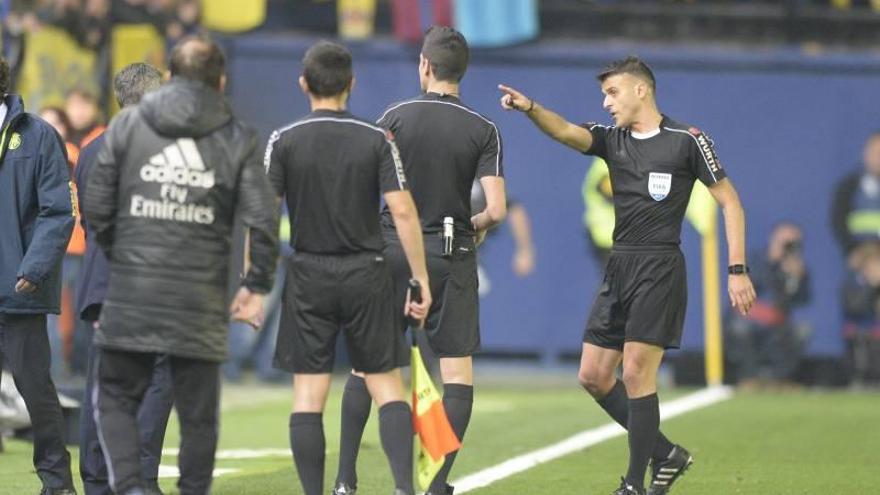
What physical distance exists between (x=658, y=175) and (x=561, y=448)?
3.55 m

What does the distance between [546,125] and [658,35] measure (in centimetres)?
1224

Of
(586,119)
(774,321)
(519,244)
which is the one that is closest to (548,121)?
(774,321)

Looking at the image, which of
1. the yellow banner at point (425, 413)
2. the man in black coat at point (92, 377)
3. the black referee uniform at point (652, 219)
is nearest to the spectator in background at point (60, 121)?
the man in black coat at point (92, 377)

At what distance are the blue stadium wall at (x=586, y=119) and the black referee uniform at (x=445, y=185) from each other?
11.7m

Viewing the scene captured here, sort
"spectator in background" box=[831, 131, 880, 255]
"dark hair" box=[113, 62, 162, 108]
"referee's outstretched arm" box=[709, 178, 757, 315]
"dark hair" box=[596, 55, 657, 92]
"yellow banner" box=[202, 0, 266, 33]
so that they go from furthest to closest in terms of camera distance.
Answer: "spectator in background" box=[831, 131, 880, 255], "yellow banner" box=[202, 0, 266, 33], "dark hair" box=[596, 55, 657, 92], "referee's outstretched arm" box=[709, 178, 757, 315], "dark hair" box=[113, 62, 162, 108]

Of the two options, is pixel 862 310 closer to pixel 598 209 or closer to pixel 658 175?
pixel 598 209

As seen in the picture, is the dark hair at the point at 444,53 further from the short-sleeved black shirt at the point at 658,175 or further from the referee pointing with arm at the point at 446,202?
the short-sleeved black shirt at the point at 658,175

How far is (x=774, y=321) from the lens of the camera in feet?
66.8

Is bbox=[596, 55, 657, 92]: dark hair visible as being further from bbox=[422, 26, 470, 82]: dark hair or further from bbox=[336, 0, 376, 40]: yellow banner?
bbox=[336, 0, 376, 40]: yellow banner

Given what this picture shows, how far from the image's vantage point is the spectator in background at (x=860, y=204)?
2091 centimetres

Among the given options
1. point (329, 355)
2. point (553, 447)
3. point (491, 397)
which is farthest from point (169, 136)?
point (491, 397)

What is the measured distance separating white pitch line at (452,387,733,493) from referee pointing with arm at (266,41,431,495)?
6.41 ft

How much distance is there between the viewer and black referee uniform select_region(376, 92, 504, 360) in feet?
30.3

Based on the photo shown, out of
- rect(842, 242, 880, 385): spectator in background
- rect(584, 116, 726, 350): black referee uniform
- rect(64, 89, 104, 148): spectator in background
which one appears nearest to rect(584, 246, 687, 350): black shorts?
rect(584, 116, 726, 350): black referee uniform
